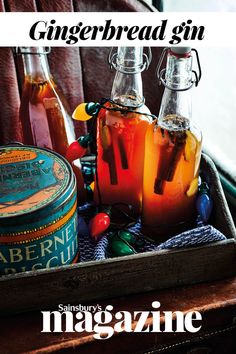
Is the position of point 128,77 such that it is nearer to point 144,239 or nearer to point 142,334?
point 144,239

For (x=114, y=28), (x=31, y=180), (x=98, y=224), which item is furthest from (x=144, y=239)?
(x=114, y=28)

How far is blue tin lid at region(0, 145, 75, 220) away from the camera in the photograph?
21.1 inches

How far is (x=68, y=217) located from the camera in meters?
0.56

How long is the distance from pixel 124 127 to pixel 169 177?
0.30ft

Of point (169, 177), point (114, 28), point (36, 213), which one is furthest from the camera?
point (114, 28)

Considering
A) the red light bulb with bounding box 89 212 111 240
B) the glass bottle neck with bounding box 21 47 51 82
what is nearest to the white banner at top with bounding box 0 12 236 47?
the glass bottle neck with bounding box 21 47 51 82

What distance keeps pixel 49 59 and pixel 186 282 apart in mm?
428

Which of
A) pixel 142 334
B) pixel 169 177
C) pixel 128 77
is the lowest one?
pixel 142 334

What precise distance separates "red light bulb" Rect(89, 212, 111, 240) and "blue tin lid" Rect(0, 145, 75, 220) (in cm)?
10

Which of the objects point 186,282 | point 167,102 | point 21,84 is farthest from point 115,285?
point 21,84

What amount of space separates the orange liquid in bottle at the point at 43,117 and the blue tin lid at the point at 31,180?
83 millimetres

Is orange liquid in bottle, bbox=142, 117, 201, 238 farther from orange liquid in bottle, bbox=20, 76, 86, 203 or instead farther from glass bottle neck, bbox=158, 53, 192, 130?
orange liquid in bottle, bbox=20, 76, 86, 203

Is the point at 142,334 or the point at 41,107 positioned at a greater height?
the point at 41,107

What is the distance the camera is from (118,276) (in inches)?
23.0
